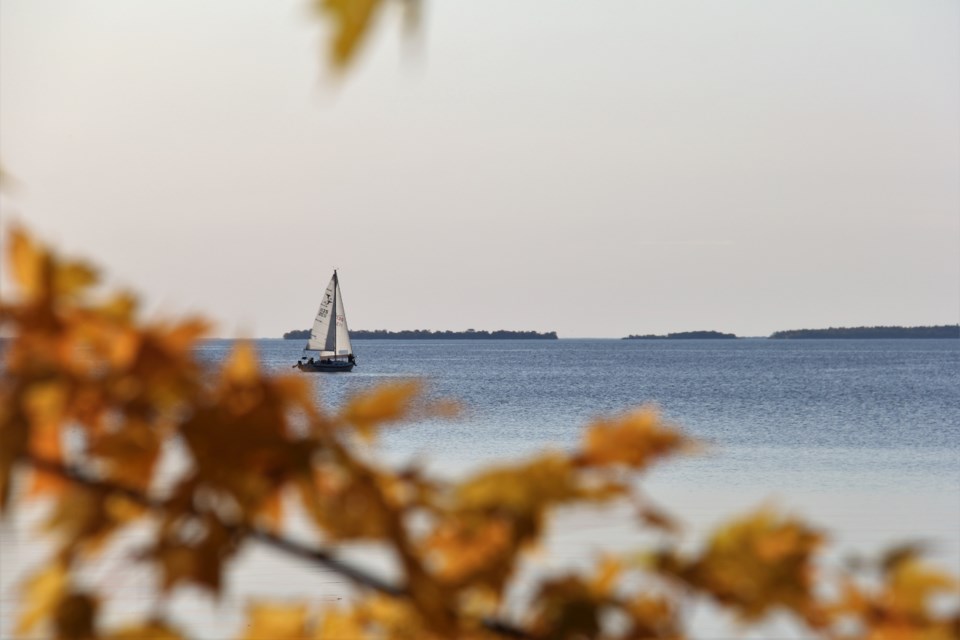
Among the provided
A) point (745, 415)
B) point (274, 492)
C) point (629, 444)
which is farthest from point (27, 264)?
point (745, 415)

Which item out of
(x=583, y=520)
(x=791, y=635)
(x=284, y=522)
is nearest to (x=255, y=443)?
(x=284, y=522)

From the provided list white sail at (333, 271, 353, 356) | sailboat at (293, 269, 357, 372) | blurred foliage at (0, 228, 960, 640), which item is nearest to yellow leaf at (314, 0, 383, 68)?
blurred foliage at (0, 228, 960, 640)

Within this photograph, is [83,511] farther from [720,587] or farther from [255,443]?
[720,587]

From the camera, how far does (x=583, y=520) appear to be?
0.69 meters

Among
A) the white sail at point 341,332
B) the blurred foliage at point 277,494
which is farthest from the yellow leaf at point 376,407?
the white sail at point 341,332

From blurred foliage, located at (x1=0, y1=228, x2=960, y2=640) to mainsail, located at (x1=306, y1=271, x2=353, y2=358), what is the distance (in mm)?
40798

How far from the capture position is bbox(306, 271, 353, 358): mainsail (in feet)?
140

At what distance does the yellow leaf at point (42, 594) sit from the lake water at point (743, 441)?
0.10 ft

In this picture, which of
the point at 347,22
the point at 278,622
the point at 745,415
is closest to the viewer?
the point at 347,22

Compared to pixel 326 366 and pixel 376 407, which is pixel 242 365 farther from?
pixel 326 366

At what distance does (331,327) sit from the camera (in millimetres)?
45188

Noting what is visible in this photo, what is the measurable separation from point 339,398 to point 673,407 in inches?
488

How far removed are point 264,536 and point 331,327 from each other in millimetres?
44972

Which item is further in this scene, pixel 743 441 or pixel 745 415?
pixel 745 415
